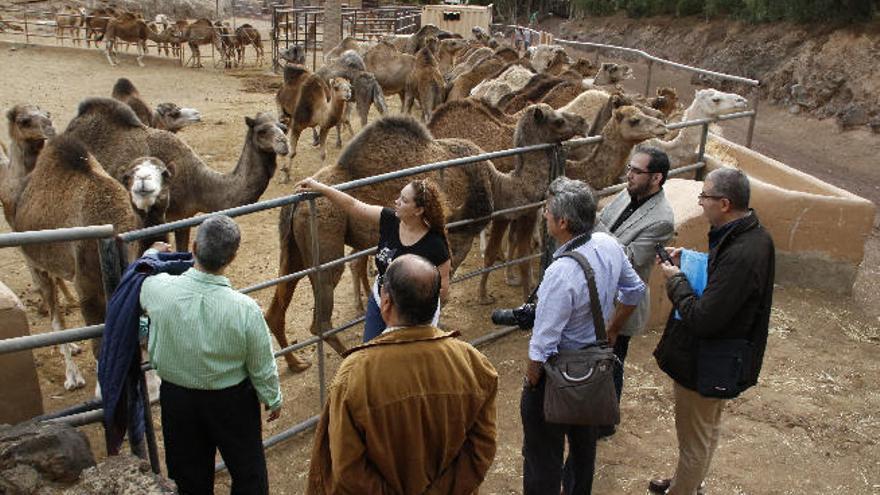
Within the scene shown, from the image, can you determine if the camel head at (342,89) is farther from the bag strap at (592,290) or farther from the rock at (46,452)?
the rock at (46,452)

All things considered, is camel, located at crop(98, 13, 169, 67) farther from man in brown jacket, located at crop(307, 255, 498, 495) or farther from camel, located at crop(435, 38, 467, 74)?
man in brown jacket, located at crop(307, 255, 498, 495)

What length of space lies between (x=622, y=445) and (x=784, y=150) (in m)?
14.2

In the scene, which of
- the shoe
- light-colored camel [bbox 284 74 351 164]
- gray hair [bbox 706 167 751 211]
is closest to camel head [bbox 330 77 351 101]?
light-colored camel [bbox 284 74 351 164]

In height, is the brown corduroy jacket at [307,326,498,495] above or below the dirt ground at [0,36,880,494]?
above

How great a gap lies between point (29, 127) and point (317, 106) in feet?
21.5

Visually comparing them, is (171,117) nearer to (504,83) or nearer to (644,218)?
(504,83)

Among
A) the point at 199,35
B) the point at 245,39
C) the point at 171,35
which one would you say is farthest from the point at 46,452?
the point at 171,35

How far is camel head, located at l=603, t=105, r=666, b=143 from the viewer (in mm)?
6906

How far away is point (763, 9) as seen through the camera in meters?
24.5

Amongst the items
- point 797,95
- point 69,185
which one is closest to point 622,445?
point 69,185

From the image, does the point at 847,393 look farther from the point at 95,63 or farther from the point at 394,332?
the point at 95,63

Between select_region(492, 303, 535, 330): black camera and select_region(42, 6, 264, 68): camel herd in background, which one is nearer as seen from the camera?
select_region(492, 303, 535, 330): black camera

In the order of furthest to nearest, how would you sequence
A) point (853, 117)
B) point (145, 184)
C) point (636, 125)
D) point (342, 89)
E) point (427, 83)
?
point (853, 117)
point (427, 83)
point (342, 89)
point (636, 125)
point (145, 184)

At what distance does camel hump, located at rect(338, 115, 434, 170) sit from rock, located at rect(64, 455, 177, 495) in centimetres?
336
